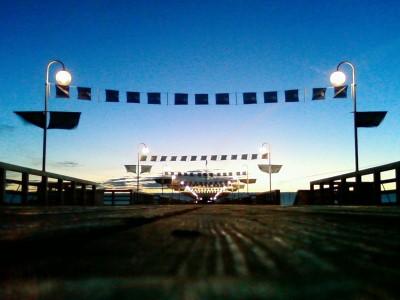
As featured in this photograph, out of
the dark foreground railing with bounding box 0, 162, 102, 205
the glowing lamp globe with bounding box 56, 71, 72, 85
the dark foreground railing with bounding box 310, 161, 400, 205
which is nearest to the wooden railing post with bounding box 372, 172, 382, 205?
the dark foreground railing with bounding box 310, 161, 400, 205

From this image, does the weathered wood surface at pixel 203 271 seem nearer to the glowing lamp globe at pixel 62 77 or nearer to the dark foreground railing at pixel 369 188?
the dark foreground railing at pixel 369 188

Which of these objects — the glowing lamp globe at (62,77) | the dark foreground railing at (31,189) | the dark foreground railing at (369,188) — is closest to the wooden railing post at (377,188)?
the dark foreground railing at (369,188)

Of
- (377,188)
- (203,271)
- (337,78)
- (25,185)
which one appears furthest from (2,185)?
(337,78)

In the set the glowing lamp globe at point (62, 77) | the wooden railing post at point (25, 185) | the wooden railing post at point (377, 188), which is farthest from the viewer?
the glowing lamp globe at point (62, 77)

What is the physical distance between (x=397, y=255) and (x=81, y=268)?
0.59 m

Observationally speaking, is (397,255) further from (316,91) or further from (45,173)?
(316,91)

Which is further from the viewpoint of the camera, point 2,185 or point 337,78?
point 337,78

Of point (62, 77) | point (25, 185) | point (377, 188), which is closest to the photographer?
point (25, 185)

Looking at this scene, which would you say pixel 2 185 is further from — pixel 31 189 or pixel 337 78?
pixel 337 78

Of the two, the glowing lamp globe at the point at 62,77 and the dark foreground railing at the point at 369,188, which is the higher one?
the glowing lamp globe at the point at 62,77

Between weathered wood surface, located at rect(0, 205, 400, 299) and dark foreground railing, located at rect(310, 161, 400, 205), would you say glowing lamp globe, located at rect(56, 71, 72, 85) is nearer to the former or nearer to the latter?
dark foreground railing, located at rect(310, 161, 400, 205)

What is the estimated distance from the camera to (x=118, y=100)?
81.6ft

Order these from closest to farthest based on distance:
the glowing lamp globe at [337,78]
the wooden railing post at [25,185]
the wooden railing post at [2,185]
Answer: the wooden railing post at [2,185], the wooden railing post at [25,185], the glowing lamp globe at [337,78]

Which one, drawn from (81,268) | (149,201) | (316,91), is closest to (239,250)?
(81,268)
